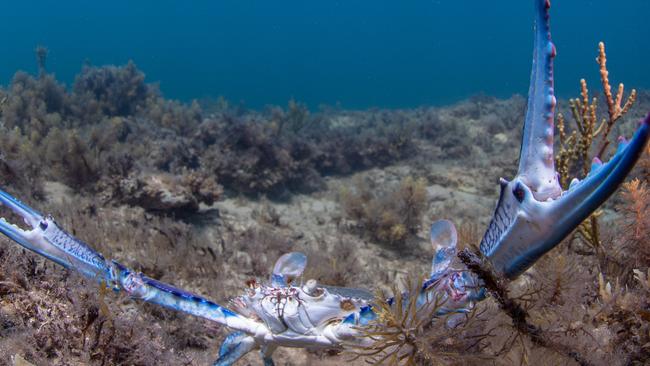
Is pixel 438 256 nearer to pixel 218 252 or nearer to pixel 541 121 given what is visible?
pixel 541 121

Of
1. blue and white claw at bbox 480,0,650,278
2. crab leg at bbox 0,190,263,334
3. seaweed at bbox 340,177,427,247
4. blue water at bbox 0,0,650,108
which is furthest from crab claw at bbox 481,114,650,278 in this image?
blue water at bbox 0,0,650,108

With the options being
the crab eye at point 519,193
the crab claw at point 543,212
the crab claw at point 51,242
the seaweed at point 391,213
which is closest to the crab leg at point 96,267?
the crab claw at point 51,242

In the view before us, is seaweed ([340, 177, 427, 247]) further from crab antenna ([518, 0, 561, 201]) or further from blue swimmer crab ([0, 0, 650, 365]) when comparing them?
crab antenna ([518, 0, 561, 201])

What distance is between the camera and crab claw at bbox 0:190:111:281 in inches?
101

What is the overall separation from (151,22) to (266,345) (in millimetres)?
158309

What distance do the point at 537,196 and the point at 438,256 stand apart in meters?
0.95

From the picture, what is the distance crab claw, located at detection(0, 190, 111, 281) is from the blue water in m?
65.6

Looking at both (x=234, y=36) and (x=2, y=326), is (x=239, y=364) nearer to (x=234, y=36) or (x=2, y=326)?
(x=2, y=326)

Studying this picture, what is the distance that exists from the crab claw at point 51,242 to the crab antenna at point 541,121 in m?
2.83

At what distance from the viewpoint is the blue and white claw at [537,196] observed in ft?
5.20

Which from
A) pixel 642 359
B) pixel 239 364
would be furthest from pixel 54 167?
pixel 642 359

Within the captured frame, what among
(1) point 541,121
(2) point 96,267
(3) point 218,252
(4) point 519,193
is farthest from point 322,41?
(4) point 519,193

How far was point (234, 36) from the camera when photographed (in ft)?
454

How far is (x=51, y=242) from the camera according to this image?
106 inches
